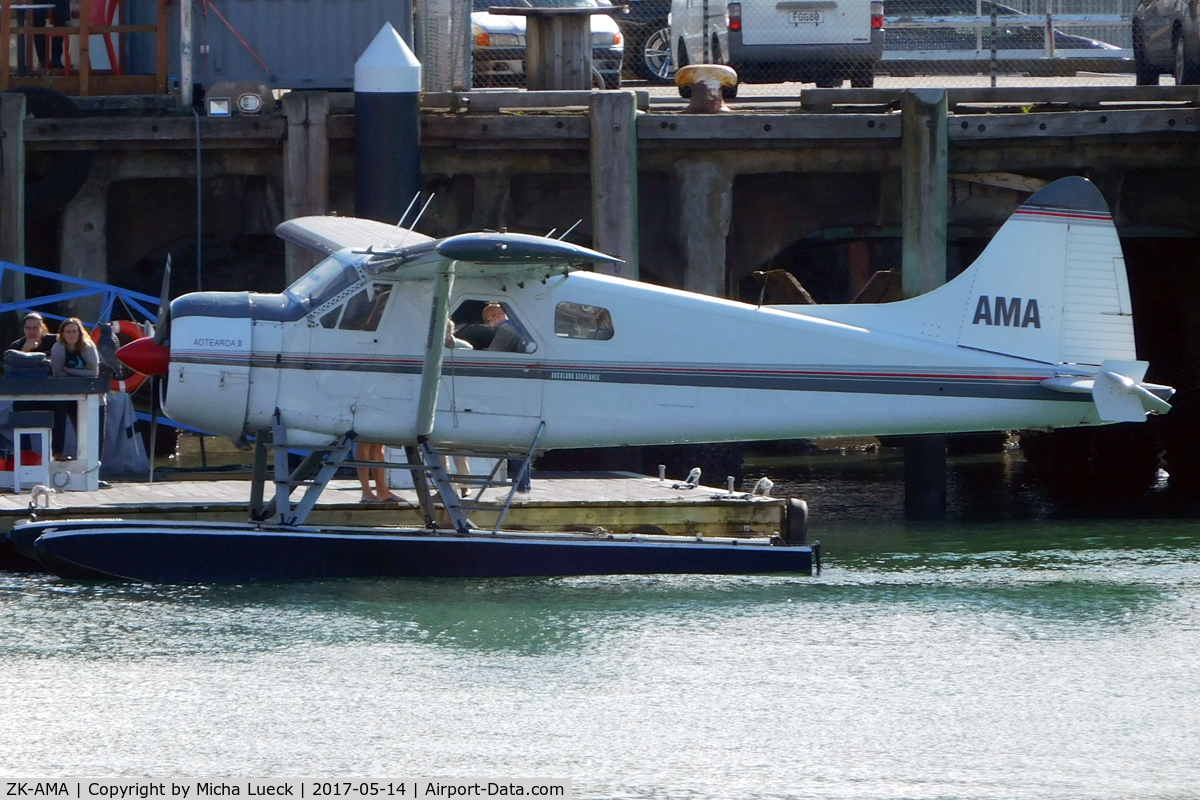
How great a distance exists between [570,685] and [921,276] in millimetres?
6284

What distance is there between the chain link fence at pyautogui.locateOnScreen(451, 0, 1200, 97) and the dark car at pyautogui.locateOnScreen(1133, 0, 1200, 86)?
0.01m

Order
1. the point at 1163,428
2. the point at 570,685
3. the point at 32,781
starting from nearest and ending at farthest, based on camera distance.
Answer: the point at 32,781 < the point at 570,685 < the point at 1163,428

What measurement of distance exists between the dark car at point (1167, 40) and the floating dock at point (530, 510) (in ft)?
24.5

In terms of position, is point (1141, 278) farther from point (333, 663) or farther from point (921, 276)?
point (333, 663)

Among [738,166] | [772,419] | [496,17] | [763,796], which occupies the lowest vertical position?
[763,796]

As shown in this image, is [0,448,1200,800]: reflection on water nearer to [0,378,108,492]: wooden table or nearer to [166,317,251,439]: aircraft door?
[0,378,108,492]: wooden table

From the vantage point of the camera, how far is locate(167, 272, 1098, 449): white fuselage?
400 inches

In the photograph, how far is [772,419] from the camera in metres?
10.7

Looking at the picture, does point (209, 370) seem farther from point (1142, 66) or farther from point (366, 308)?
point (1142, 66)

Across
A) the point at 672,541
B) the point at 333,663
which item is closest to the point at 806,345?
the point at 672,541

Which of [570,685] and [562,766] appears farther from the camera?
[570,685]

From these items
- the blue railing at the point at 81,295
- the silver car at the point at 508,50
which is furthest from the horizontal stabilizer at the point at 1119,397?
the silver car at the point at 508,50

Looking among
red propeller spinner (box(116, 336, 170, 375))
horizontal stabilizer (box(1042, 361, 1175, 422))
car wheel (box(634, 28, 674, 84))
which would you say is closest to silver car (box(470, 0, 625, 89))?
car wheel (box(634, 28, 674, 84))

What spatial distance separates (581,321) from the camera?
34.4 feet
